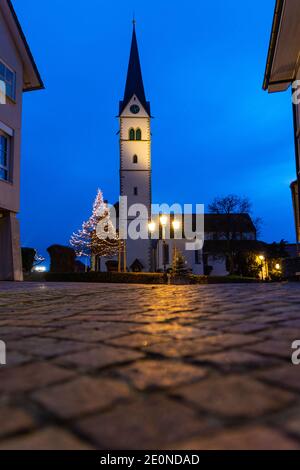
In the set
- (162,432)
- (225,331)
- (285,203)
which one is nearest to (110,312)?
(225,331)

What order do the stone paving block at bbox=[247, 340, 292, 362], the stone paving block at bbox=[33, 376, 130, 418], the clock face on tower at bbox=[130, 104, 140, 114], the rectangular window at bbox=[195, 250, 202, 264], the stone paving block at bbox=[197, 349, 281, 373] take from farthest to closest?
1. the clock face on tower at bbox=[130, 104, 140, 114]
2. the rectangular window at bbox=[195, 250, 202, 264]
3. the stone paving block at bbox=[247, 340, 292, 362]
4. the stone paving block at bbox=[197, 349, 281, 373]
5. the stone paving block at bbox=[33, 376, 130, 418]

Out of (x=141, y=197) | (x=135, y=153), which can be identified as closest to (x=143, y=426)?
(x=141, y=197)

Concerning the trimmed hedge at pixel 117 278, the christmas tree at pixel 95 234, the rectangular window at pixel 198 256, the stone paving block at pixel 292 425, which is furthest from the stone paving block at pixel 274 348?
the rectangular window at pixel 198 256

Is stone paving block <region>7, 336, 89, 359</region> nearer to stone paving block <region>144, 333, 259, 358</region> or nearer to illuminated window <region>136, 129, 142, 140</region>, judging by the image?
stone paving block <region>144, 333, 259, 358</region>

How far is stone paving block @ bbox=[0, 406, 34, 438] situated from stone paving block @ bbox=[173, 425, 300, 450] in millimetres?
522

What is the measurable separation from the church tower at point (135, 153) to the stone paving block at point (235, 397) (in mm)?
41454

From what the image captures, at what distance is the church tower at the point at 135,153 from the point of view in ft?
143

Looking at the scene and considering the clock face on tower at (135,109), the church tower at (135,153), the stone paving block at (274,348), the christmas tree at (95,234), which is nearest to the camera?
the stone paving block at (274,348)

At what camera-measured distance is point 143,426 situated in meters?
1.20

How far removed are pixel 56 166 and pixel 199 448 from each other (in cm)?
16268

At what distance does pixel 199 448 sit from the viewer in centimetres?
108

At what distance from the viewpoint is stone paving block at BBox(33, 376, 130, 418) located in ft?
4.41

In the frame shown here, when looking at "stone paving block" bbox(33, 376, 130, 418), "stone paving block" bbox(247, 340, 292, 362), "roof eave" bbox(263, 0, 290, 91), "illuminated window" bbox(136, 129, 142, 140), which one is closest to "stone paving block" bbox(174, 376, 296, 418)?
"stone paving block" bbox(33, 376, 130, 418)

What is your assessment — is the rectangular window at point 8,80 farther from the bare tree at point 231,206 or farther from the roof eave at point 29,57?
the bare tree at point 231,206
